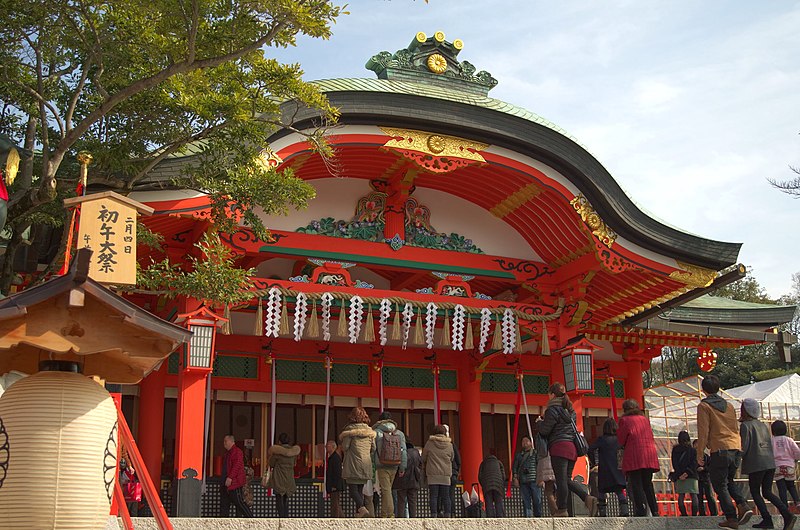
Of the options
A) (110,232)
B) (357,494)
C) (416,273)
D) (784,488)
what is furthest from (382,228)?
(784,488)

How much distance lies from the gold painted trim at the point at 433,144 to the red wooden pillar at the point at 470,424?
14.4 ft

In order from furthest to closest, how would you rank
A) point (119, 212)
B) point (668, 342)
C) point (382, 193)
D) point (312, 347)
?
point (668, 342) < point (312, 347) < point (382, 193) < point (119, 212)

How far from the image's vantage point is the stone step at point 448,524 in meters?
6.65

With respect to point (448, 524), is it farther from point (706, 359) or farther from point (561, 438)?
point (706, 359)

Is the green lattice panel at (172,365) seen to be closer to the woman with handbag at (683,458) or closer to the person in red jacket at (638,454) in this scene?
the person in red jacket at (638,454)

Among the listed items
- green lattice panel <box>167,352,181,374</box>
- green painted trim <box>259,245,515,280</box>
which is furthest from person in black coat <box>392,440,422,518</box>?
green lattice panel <box>167,352,181,374</box>

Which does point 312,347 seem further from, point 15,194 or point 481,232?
point 15,194

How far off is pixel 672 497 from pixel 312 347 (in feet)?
24.8

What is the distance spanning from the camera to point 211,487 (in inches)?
455

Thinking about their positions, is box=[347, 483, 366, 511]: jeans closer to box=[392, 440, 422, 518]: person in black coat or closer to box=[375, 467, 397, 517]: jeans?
box=[375, 467, 397, 517]: jeans

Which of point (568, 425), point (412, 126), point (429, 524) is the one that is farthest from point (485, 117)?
point (429, 524)

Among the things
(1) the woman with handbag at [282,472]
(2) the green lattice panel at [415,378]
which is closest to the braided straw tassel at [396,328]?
(1) the woman with handbag at [282,472]

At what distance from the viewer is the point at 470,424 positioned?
1434 cm

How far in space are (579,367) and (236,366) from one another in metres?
5.13
